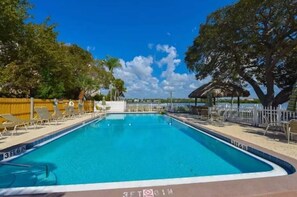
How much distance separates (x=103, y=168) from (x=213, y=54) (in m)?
13.7

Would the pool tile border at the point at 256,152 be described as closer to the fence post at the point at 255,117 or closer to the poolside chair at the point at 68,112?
the fence post at the point at 255,117

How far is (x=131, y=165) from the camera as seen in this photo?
20.5ft

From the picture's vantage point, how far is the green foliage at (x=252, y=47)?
1377cm

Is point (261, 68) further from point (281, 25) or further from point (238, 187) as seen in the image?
point (238, 187)

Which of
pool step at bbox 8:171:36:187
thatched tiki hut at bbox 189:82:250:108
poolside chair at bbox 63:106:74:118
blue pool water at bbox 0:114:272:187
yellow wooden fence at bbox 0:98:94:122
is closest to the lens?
pool step at bbox 8:171:36:187

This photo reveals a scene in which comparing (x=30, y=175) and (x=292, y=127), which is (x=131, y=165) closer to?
(x=30, y=175)

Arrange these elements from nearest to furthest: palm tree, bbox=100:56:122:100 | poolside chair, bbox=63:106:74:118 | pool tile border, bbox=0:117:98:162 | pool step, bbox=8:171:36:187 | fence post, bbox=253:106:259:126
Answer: pool step, bbox=8:171:36:187 < pool tile border, bbox=0:117:98:162 < fence post, bbox=253:106:259:126 < poolside chair, bbox=63:106:74:118 < palm tree, bbox=100:56:122:100

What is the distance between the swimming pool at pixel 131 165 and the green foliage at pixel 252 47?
8.11 meters

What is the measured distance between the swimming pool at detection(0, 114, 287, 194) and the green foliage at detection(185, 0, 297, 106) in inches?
319

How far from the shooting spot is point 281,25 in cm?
1405

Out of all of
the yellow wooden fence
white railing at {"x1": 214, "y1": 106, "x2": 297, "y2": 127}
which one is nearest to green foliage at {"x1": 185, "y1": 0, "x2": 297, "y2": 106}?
white railing at {"x1": 214, "y1": 106, "x2": 297, "y2": 127}

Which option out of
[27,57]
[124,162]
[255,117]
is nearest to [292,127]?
[124,162]

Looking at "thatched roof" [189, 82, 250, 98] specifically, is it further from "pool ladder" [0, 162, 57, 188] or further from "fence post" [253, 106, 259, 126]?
"pool ladder" [0, 162, 57, 188]

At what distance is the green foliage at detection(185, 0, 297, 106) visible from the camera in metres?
13.8
